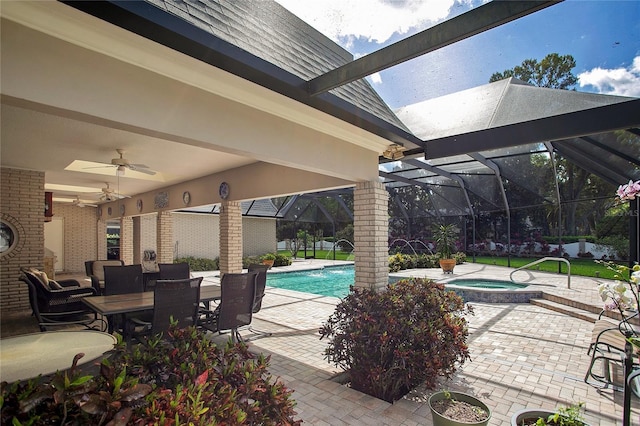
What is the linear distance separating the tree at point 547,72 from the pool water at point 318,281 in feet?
56.4

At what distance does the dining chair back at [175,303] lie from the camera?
14.2 ft

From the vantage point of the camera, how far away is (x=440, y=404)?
306cm

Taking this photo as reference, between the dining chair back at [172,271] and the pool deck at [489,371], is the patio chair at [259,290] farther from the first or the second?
the dining chair back at [172,271]

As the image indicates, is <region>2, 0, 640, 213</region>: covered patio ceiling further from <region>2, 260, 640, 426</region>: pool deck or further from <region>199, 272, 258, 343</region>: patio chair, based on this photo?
<region>2, 260, 640, 426</region>: pool deck

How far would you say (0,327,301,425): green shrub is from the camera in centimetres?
131

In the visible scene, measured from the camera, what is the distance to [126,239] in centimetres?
1411

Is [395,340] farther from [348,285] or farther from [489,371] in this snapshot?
[348,285]

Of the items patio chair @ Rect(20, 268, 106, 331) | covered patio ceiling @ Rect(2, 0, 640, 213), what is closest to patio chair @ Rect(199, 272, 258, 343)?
patio chair @ Rect(20, 268, 106, 331)

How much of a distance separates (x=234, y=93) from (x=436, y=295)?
3.42 metres

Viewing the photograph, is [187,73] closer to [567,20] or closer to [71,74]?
[71,74]

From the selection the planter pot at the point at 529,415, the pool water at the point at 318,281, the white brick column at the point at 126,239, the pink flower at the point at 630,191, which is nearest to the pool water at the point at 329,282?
the pool water at the point at 318,281

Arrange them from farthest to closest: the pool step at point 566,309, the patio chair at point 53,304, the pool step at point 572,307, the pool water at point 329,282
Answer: the pool water at point 329,282 → the pool step at point 566,309 → the pool step at point 572,307 → the patio chair at point 53,304

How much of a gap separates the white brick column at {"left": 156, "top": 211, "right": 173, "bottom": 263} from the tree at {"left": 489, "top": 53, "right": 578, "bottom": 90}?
2224 centimetres

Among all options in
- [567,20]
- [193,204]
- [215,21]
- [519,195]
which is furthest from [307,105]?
[519,195]
